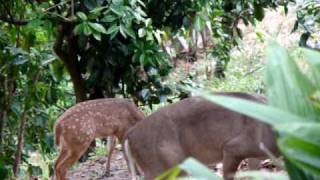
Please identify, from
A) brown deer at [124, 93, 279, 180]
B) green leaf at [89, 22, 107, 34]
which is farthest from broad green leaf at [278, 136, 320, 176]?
green leaf at [89, 22, 107, 34]

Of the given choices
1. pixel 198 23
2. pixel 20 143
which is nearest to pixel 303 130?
pixel 20 143

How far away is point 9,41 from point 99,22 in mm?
1133

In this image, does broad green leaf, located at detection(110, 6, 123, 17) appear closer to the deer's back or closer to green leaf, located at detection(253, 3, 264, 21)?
the deer's back

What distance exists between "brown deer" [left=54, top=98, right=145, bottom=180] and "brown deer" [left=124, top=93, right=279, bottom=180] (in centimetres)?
188

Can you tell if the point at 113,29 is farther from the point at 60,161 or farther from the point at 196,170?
the point at 196,170

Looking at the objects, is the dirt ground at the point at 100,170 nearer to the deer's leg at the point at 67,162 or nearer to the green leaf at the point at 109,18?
the deer's leg at the point at 67,162

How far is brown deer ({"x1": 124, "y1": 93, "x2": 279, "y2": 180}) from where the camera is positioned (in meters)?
4.52

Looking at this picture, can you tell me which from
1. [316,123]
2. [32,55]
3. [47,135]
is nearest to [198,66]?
[47,135]

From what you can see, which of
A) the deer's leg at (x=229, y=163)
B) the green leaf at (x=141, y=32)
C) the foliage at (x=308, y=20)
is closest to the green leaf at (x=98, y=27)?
the green leaf at (x=141, y=32)

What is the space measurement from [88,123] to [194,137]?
7.08 feet

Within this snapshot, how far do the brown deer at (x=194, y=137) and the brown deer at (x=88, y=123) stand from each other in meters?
1.88

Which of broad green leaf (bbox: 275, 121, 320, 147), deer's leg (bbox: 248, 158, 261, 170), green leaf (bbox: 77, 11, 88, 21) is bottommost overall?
deer's leg (bbox: 248, 158, 261, 170)

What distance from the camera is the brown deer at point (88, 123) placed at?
6547 millimetres

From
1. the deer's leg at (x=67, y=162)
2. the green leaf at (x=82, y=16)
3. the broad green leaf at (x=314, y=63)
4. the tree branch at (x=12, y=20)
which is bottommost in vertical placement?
the deer's leg at (x=67, y=162)
